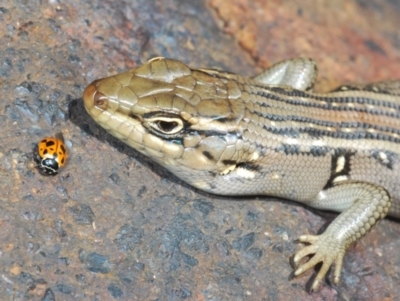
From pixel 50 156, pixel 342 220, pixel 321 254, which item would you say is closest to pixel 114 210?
pixel 50 156

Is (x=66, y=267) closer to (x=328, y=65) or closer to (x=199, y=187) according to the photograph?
(x=199, y=187)

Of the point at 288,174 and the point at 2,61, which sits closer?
the point at 2,61

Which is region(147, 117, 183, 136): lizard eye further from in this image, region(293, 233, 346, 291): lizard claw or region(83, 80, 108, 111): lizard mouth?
region(293, 233, 346, 291): lizard claw

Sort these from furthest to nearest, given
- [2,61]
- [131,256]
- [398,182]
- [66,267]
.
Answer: [398,182]
[2,61]
[131,256]
[66,267]

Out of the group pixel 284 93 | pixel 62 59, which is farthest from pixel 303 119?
pixel 62 59

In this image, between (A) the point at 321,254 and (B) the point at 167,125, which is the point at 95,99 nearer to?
(B) the point at 167,125
